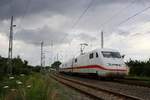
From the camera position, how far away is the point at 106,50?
3169 centimetres

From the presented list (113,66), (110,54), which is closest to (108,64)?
(113,66)

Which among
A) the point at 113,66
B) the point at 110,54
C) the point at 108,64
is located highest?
the point at 110,54

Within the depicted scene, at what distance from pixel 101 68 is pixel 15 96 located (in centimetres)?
1944

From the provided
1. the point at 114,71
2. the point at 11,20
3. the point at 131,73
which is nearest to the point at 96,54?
the point at 114,71

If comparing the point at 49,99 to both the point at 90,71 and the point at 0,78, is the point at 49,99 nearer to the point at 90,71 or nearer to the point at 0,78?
the point at 0,78

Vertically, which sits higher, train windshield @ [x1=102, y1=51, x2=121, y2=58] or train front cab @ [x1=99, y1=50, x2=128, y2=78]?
train windshield @ [x1=102, y1=51, x2=121, y2=58]

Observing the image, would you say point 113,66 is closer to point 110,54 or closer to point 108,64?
point 108,64

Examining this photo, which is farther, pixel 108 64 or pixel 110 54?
pixel 110 54

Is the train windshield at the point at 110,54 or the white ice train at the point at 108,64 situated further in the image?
the train windshield at the point at 110,54

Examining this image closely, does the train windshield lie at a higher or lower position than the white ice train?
higher

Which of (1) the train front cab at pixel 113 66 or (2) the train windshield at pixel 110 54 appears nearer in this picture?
(1) the train front cab at pixel 113 66

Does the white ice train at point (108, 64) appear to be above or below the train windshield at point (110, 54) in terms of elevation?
below

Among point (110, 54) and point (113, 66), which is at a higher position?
point (110, 54)

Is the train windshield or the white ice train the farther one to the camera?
the train windshield
